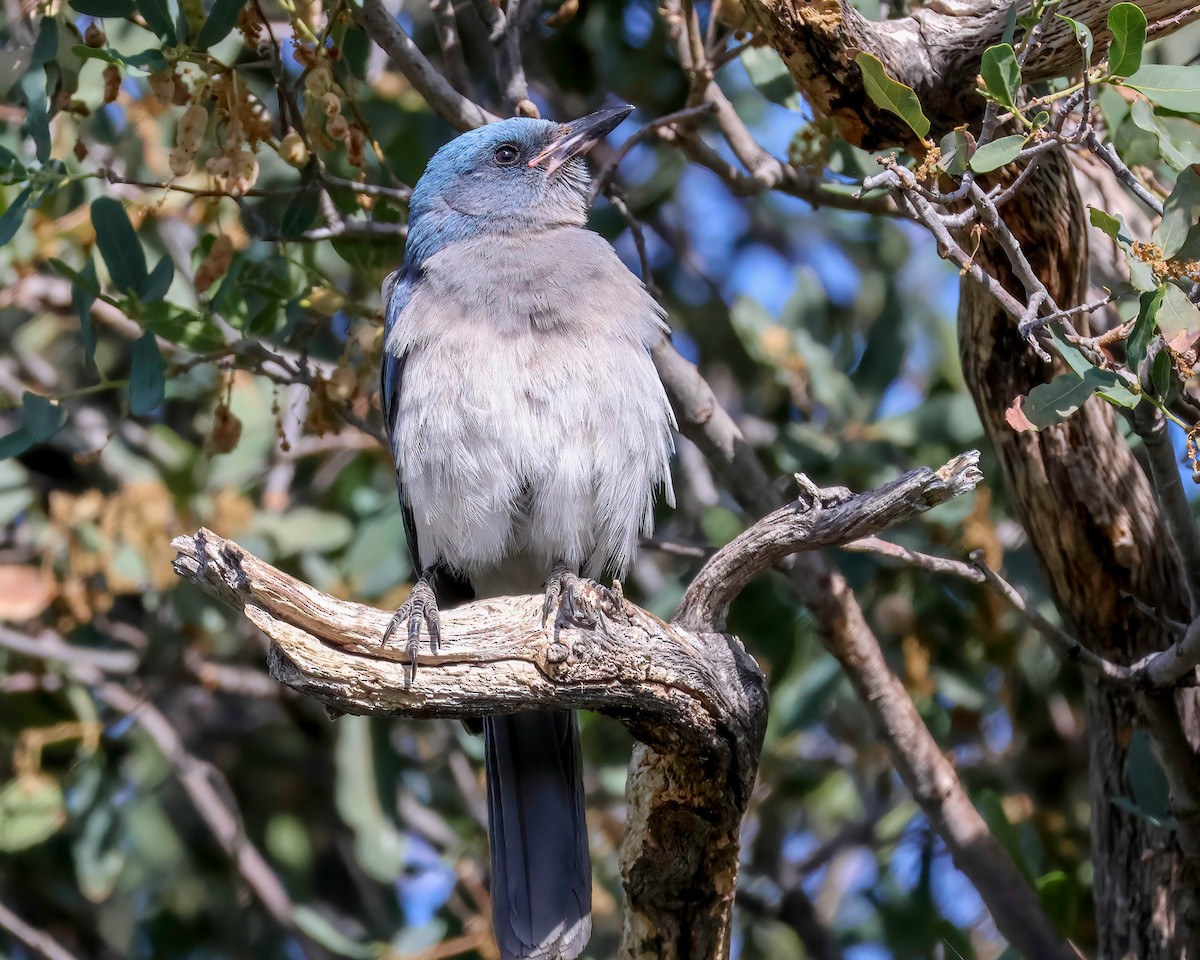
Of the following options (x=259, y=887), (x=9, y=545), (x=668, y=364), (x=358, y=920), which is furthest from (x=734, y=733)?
(x=9, y=545)

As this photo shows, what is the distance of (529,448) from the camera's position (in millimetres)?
4109

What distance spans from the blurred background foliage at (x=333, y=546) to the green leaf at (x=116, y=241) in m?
0.01

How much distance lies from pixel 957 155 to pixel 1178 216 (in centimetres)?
54

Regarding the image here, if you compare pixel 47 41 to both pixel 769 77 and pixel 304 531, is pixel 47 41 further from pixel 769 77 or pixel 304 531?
pixel 769 77

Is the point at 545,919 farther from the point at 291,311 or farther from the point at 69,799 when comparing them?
the point at 69,799

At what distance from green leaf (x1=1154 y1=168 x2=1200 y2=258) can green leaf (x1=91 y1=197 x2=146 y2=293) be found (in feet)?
9.60

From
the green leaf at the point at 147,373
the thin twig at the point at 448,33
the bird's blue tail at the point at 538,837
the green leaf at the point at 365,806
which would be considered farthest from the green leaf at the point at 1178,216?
the green leaf at the point at 365,806

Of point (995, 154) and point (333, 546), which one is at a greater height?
point (995, 154)

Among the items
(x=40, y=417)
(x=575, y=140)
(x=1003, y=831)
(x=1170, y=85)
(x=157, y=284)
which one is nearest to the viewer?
(x=1170, y=85)

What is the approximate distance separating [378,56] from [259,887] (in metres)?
3.48

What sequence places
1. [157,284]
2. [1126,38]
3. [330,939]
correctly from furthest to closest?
1. [330,939]
2. [157,284]
3. [1126,38]

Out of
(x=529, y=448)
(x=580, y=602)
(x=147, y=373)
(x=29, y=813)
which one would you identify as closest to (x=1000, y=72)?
(x=580, y=602)

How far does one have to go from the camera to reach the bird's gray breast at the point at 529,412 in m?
4.12

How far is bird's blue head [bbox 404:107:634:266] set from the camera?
4.84 m
